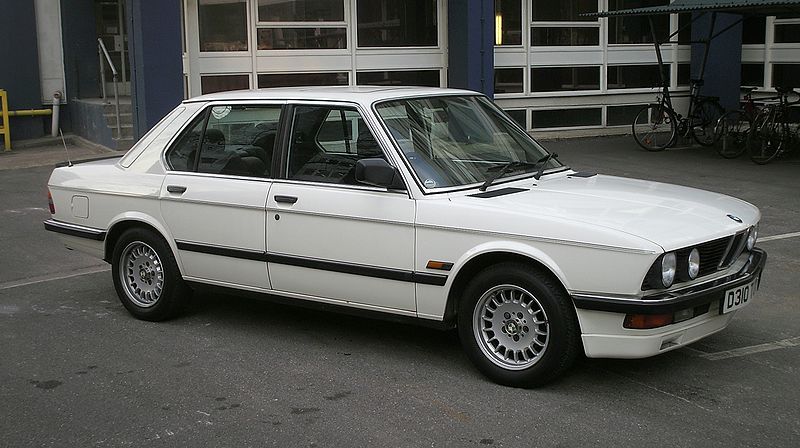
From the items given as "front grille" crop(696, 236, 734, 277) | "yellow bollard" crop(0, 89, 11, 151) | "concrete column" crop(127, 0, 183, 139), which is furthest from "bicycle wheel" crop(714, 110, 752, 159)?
"yellow bollard" crop(0, 89, 11, 151)

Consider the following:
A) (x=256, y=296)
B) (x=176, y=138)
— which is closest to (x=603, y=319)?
Answer: (x=256, y=296)

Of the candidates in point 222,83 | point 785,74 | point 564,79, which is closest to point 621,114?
point 564,79

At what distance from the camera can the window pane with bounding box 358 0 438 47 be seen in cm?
1639

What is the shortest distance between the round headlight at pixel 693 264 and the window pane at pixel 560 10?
1313 cm

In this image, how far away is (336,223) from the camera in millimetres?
5871

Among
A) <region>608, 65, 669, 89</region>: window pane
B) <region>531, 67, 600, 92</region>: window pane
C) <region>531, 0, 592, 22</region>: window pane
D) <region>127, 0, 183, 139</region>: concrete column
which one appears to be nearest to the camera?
<region>127, 0, 183, 139</region>: concrete column

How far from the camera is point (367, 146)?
600 centimetres

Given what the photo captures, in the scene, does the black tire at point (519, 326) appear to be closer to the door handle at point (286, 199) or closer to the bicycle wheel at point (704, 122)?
the door handle at point (286, 199)

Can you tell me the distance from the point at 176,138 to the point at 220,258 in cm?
98

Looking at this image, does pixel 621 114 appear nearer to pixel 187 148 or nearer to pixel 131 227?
pixel 187 148

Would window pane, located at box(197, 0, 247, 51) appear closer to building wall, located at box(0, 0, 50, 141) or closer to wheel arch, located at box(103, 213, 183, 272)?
building wall, located at box(0, 0, 50, 141)

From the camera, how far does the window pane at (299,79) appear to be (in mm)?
15688

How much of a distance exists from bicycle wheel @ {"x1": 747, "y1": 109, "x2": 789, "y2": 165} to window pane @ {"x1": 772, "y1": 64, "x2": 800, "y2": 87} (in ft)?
14.2

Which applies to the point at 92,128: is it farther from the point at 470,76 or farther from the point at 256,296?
the point at 256,296
